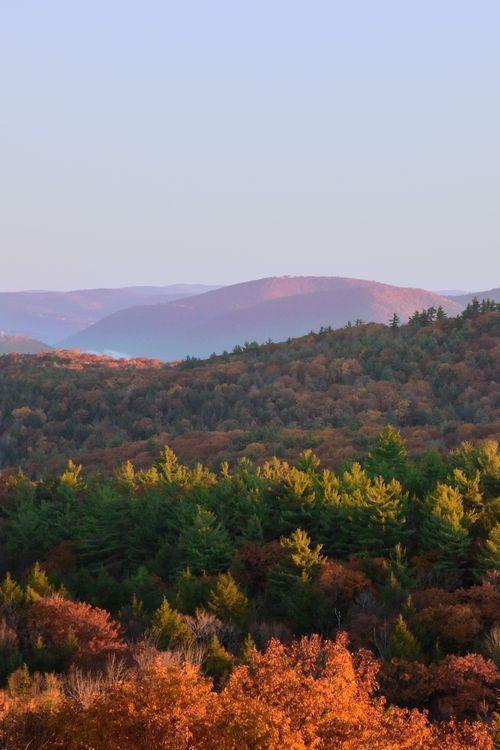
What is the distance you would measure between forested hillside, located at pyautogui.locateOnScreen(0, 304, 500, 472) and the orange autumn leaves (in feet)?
172

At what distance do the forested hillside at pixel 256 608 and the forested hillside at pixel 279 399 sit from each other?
75.3 ft

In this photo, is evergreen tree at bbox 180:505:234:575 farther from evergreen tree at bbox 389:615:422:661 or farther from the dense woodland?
evergreen tree at bbox 389:615:422:661

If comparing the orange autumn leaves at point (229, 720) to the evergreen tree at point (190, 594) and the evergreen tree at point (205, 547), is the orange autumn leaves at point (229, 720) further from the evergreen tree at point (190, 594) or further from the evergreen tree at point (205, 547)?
the evergreen tree at point (205, 547)

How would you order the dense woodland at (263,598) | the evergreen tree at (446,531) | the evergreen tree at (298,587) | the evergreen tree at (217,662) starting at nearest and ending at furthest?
1. the dense woodland at (263,598)
2. the evergreen tree at (217,662)
3. the evergreen tree at (298,587)
4. the evergreen tree at (446,531)

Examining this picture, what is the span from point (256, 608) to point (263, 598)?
176cm

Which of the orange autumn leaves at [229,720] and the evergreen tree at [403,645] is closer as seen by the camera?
the orange autumn leaves at [229,720]

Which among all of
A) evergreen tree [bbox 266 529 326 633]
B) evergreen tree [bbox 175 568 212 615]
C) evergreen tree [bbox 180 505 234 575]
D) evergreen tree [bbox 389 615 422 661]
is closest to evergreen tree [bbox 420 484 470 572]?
evergreen tree [bbox 266 529 326 633]

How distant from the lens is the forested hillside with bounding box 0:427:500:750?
20312 millimetres

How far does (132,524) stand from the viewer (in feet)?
178

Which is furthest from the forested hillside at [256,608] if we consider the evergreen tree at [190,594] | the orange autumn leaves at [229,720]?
the evergreen tree at [190,594]

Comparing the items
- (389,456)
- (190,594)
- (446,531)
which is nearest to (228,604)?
(190,594)

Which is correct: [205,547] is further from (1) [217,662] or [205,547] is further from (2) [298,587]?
(1) [217,662]

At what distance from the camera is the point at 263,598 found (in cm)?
4306

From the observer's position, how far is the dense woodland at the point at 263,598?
67.0ft
